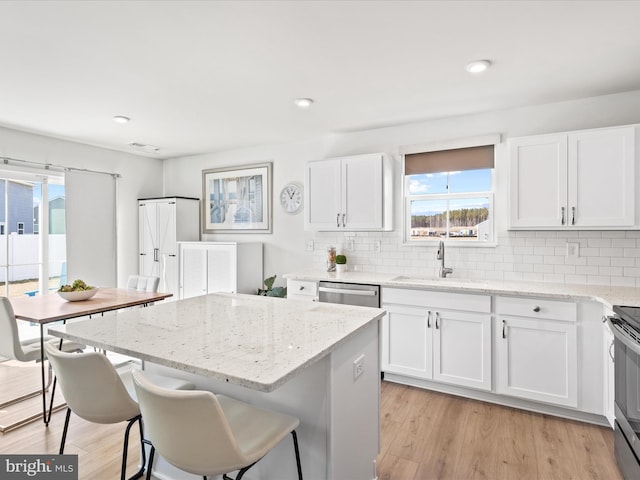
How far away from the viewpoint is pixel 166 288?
16.1 feet

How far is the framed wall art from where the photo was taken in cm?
473

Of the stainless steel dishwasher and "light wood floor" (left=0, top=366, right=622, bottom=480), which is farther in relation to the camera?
the stainless steel dishwasher

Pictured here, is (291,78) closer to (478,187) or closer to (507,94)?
(507,94)

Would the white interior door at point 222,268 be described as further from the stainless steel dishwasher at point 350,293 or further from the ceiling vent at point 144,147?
the ceiling vent at point 144,147

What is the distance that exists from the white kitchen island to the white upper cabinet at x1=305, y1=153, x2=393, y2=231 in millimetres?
1803

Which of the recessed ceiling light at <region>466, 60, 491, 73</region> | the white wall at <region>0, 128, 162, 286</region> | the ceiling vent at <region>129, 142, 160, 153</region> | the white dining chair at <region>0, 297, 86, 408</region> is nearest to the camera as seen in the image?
the recessed ceiling light at <region>466, 60, 491, 73</region>

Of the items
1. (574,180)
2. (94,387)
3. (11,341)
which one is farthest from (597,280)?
(11,341)

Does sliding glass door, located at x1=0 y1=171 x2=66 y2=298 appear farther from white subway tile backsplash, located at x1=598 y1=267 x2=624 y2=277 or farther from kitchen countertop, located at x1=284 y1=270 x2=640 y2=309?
white subway tile backsplash, located at x1=598 y1=267 x2=624 y2=277

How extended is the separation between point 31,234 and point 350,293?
3673mm

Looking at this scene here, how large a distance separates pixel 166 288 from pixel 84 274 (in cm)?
97

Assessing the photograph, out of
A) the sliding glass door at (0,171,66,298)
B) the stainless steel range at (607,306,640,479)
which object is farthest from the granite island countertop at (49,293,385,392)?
the sliding glass door at (0,171,66,298)

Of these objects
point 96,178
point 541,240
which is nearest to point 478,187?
point 541,240

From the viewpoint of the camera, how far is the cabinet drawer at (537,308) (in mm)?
2588

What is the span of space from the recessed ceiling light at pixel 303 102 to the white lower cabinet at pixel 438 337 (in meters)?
1.77
